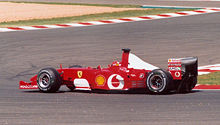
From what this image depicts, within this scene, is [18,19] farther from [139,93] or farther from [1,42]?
[139,93]

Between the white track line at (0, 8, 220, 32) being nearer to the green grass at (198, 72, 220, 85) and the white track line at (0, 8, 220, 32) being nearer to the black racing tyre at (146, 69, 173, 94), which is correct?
the green grass at (198, 72, 220, 85)

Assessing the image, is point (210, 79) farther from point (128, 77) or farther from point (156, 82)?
point (128, 77)

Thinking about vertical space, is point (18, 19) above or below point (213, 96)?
above

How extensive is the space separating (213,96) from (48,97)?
3.70 metres

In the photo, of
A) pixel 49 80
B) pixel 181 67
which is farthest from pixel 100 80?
pixel 181 67

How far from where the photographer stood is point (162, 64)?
18.6 meters

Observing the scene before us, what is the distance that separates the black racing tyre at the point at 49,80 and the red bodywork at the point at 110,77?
310 mm

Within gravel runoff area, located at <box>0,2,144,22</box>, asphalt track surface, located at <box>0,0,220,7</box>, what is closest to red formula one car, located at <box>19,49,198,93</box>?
gravel runoff area, located at <box>0,2,144,22</box>

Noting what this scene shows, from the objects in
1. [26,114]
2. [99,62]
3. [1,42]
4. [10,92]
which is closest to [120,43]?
[99,62]

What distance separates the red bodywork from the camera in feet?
41.8

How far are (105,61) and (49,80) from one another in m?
5.94

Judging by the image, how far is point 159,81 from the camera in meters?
12.5

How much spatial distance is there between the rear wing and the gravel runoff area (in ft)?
60.7

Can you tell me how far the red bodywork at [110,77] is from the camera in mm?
12734
